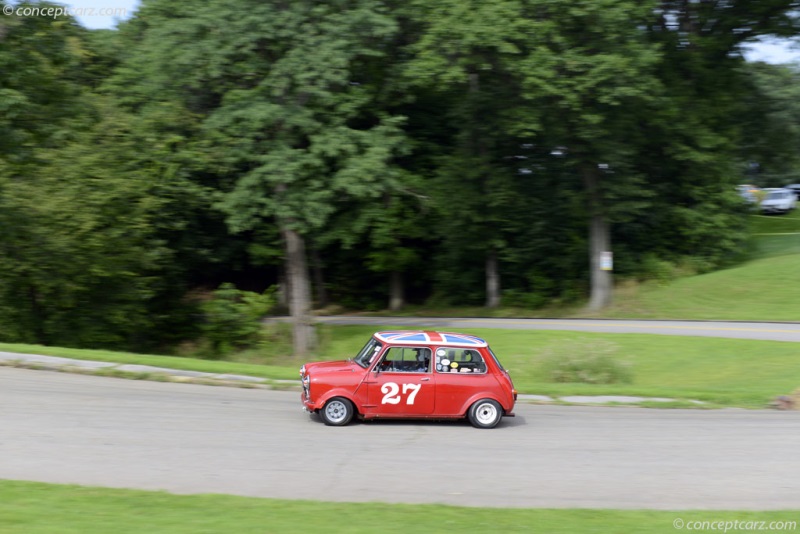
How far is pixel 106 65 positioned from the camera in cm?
3972

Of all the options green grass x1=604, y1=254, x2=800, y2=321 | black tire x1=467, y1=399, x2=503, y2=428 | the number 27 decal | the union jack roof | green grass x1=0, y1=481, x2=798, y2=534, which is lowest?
green grass x1=0, y1=481, x2=798, y2=534

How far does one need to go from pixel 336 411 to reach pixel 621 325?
Result: 1987 cm

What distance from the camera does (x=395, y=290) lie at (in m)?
43.2

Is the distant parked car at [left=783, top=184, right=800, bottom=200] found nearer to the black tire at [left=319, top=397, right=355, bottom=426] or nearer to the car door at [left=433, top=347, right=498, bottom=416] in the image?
the car door at [left=433, top=347, right=498, bottom=416]

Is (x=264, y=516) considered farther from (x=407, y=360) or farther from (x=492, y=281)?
(x=492, y=281)

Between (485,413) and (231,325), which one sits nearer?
(485,413)

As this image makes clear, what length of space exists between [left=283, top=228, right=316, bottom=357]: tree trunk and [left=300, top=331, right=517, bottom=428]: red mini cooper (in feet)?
57.4

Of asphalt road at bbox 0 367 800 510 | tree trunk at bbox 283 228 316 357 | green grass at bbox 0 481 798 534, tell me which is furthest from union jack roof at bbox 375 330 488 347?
tree trunk at bbox 283 228 316 357

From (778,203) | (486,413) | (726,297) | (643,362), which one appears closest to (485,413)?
(486,413)

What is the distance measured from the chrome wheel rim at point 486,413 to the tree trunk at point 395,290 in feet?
95.0

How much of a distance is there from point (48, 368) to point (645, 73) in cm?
2632

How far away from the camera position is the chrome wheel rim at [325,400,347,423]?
13.5 meters

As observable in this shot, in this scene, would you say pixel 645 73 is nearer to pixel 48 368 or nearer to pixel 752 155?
pixel 752 155

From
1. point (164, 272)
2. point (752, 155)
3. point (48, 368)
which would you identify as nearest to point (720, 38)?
point (752, 155)
